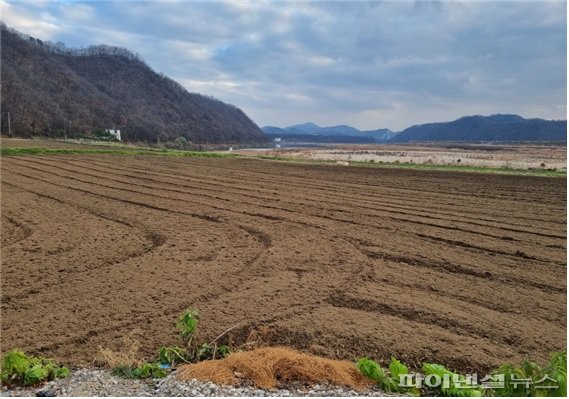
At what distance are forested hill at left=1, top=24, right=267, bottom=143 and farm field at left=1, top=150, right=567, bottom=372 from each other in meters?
62.8

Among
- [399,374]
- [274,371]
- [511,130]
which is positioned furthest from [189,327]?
[511,130]

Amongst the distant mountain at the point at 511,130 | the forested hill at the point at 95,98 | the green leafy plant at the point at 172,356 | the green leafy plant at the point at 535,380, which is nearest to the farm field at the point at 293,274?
the green leafy plant at the point at 172,356

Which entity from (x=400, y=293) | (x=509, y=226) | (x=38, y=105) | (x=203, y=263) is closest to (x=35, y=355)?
(x=203, y=263)

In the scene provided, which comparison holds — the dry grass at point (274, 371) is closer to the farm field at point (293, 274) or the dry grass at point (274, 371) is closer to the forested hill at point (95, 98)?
the farm field at point (293, 274)

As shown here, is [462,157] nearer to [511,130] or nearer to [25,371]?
[25,371]

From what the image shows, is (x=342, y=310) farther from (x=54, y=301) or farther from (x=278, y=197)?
(x=278, y=197)

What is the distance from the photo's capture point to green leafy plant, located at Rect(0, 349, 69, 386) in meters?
3.95

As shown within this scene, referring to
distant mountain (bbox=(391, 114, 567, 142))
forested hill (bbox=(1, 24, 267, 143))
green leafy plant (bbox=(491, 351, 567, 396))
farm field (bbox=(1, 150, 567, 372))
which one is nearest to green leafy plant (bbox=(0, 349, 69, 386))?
farm field (bbox=(1, 150, 567, 372))

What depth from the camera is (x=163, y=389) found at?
3807mm

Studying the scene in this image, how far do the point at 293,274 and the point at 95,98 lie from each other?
103914 millimetres

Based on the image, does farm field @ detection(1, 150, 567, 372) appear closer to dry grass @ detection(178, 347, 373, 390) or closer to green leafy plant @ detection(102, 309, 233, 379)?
green leafy plant @ detection(102, 309, 233, 379)

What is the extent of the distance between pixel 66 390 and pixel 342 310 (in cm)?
315

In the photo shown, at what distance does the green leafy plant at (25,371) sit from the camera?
3.95m

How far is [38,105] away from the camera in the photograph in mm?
73062
